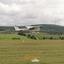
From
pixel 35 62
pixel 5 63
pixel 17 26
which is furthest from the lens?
pixel 17 26

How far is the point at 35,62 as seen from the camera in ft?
53.6

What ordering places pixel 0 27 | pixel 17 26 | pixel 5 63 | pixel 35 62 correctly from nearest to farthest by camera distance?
pixel 35 62
pixel 5 63
pixel 17 26
pixel 0 27

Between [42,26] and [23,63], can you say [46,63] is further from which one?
[42,26]

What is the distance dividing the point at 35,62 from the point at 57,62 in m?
3.72

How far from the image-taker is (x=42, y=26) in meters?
136

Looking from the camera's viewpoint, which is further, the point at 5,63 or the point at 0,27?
the point at 0,27

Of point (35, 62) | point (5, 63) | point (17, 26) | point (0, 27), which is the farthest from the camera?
point (0, 27)

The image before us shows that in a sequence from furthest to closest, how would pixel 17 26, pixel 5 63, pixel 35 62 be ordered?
pixel 17 26 → pixel 5 63 → pixel 35 62

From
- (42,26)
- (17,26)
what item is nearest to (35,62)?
(17,26)

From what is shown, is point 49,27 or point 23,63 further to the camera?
point 49,27

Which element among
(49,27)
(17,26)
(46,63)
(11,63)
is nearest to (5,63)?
(11,63)

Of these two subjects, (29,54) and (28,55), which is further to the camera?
(29,54)

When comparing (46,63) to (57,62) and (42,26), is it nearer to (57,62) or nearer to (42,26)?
(57,62)

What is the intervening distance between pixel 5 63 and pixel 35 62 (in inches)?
123
